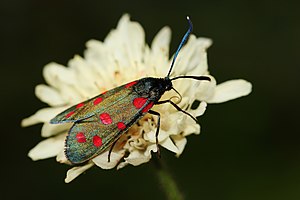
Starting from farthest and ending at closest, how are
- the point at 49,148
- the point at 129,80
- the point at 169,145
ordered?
the point at 129,80, the point at 49,148, the point at 169,145

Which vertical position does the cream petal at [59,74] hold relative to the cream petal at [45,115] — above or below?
above

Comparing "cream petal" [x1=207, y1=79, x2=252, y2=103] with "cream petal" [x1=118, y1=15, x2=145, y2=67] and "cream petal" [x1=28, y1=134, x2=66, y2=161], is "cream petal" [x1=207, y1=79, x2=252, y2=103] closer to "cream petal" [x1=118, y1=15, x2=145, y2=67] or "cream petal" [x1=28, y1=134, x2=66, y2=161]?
"cream petal" [x1=118, y1=15, x2=145, y2=67]

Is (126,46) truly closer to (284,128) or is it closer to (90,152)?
(90,152)

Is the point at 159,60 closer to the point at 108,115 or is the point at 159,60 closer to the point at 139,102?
the point at 139,102

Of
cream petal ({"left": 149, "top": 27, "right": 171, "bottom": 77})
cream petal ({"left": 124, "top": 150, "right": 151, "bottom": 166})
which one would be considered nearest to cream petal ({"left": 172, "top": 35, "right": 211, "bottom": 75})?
cream petal ({"left": 149, "top": 27, "right": 171, "bottom": 77})

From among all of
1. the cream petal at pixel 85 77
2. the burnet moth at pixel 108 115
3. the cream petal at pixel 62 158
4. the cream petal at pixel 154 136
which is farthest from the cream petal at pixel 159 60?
the cream petal at pixel 62 158

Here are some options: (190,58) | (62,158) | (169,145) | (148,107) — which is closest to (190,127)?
(169,145)

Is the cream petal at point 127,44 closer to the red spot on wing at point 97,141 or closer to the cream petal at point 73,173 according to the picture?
the red spot on wing at point 97,141
